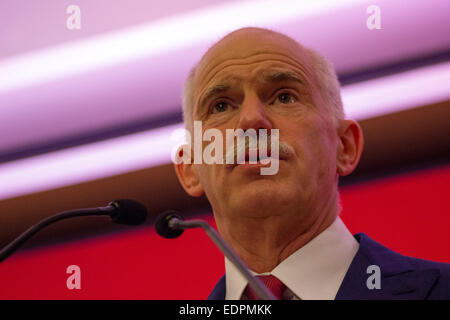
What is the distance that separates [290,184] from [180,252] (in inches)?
27.7

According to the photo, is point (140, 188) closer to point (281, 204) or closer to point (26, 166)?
point (26, 166)

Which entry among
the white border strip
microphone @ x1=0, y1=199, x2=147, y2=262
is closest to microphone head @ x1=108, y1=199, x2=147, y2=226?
microphone @ x1=0, y1=199, x2=147, y2=262

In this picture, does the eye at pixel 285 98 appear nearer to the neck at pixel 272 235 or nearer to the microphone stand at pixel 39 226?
the neck at pixel 272 235

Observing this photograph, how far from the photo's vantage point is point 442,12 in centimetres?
217

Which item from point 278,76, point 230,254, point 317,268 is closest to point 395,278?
point 317,268

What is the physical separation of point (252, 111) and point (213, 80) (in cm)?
22

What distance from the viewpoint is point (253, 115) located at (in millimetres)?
1643

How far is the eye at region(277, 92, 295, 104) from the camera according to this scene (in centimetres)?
177

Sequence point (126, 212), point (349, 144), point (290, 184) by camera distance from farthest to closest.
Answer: point (349, 144)
point (290, 184)
point (126, 212)

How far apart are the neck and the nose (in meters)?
0.24

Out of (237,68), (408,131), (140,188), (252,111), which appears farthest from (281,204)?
(140,188)

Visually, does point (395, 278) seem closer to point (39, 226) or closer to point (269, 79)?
point (269, 79)

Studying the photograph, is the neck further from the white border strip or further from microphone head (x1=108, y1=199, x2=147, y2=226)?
the white border strip

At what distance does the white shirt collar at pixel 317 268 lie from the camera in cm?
157
